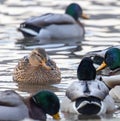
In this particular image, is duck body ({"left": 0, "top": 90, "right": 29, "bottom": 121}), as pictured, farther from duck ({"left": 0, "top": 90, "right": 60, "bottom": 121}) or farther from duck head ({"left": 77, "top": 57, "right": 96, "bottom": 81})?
duck head ({"left": 77, "top": 57, "right": 96, "bottom": 81})

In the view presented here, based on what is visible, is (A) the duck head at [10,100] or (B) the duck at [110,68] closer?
(A) the duck head at [10,100]

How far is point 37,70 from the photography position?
48.3ft

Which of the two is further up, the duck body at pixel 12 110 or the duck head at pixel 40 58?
the duck body at pixel 12 110

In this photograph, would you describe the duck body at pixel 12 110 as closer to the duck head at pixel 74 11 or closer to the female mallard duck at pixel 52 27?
the female mallard duck at pixel 52 27

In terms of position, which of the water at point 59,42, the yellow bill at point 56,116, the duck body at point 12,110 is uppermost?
the duck body at point 12,110

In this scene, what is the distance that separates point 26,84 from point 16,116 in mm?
3924

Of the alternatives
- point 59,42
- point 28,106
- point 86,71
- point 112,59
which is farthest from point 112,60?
point 59,42

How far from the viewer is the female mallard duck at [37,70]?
14258 millimetres

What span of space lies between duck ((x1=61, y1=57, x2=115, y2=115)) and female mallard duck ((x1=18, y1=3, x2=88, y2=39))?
23.9 feet

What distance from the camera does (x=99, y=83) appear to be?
38.4ft

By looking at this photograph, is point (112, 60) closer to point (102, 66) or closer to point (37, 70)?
point (102, 66)

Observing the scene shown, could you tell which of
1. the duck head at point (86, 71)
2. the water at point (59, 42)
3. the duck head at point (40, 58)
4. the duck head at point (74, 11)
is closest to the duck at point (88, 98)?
the duck head at point (86, 71)

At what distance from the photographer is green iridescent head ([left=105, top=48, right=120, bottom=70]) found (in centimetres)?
1377

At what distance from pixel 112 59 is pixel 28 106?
11.3 feet
